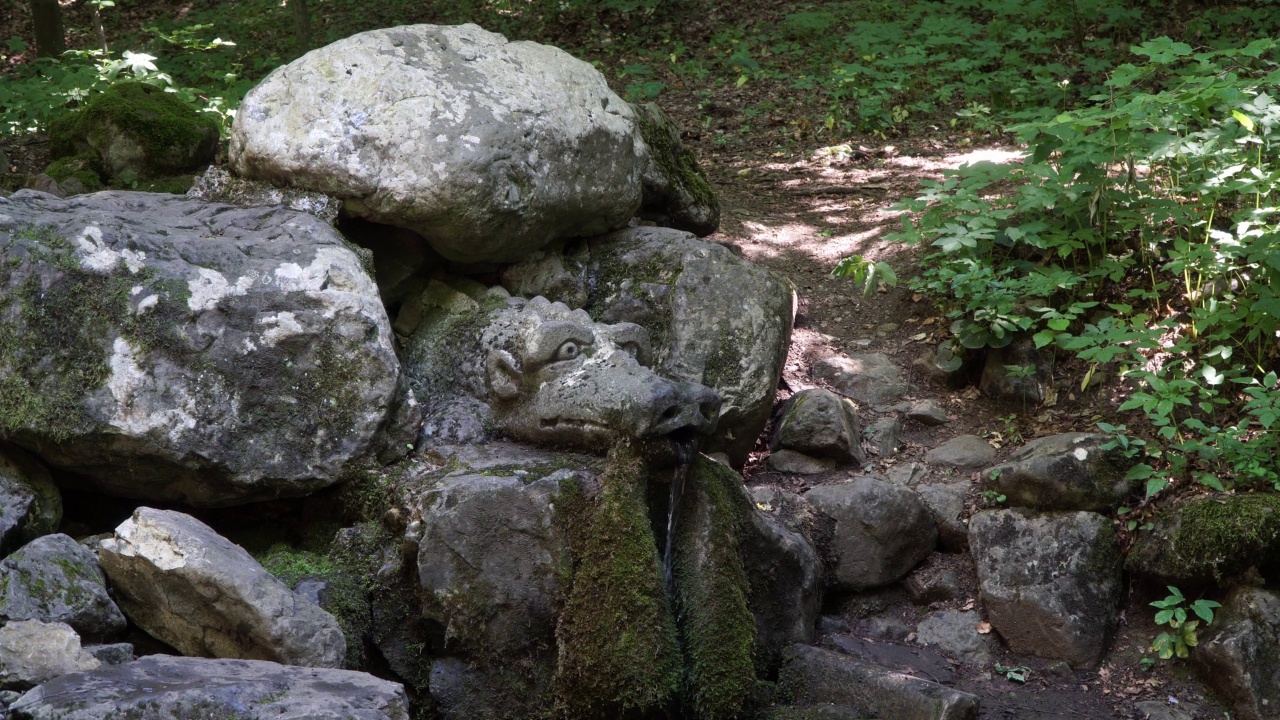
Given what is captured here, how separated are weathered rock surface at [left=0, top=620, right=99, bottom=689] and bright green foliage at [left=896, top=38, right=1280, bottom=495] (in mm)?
3994

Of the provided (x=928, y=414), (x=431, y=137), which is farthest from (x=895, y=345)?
(x=431, y=137)

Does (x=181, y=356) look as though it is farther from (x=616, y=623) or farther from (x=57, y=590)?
(x=616, y=623)

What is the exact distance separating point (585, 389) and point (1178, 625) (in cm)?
259

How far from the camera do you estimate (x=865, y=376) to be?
600cm

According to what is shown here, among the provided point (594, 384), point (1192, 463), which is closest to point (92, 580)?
point (594, 384)

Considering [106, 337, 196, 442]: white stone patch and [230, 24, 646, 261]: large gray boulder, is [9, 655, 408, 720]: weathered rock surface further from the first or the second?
[230, 24, 646, 261]: large gray boulder

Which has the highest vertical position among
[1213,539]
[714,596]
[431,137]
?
[431,137]

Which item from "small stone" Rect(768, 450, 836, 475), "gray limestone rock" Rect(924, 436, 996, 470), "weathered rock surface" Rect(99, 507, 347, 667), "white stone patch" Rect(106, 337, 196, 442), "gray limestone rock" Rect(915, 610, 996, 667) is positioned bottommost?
"gray limestone rock" Rect(915, 610, 996, 667)

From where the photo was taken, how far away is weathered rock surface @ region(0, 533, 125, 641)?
3.18m

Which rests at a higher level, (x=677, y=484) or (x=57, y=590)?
(x=57, y=590)

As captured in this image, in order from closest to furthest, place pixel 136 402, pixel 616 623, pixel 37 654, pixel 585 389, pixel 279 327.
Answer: pixel 37 654 → pixel 616 623 → pixel 136 402 → pixel 279 327 → pixel 585 389

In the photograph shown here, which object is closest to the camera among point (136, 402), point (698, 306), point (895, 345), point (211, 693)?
point (211, 693)

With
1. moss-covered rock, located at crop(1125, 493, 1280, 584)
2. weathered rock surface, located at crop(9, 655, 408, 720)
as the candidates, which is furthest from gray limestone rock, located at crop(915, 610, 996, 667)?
weathered rock surface, located at crop(9, 655, 408, 720)

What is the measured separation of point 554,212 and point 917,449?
227 cm
